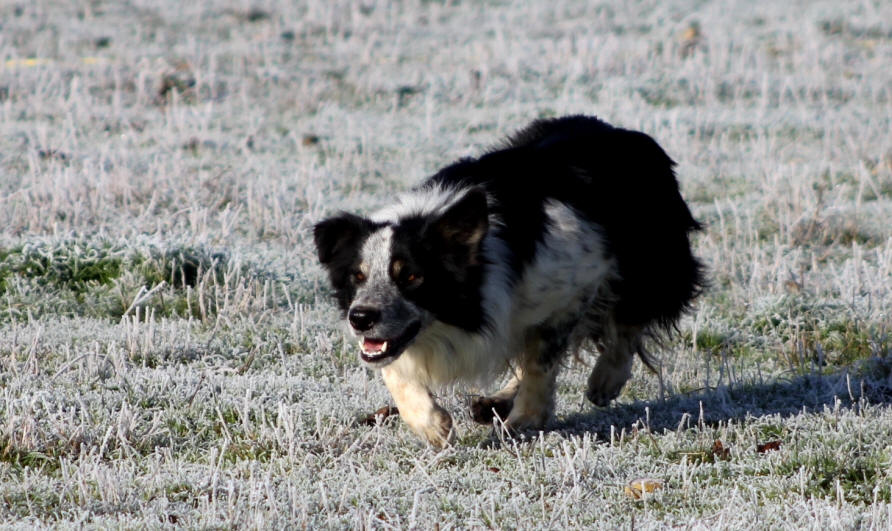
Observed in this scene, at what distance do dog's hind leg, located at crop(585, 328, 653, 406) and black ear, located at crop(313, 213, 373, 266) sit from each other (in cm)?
173

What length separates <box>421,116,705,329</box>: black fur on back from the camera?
586cm

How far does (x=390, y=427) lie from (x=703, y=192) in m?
5.82

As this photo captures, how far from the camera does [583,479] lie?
16.0 feet

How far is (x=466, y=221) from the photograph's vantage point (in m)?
5.41

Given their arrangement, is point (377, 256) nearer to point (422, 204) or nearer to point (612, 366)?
point (422, 204)

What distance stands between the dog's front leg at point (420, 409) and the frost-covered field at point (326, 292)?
0.09 metres

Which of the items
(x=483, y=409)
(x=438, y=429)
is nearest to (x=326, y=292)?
(x=483, y=409)

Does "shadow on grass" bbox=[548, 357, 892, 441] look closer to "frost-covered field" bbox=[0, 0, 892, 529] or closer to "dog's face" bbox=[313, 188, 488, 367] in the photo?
"frost-covered field" bbox=[0, 0, 892, 529]

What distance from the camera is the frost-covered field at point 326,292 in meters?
4.78

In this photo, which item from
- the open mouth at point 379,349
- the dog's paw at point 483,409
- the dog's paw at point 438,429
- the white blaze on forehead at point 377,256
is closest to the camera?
the open mouth at point 379,349

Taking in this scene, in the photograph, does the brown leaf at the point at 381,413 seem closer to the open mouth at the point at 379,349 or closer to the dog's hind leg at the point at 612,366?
the open mouth at the point at 379,349

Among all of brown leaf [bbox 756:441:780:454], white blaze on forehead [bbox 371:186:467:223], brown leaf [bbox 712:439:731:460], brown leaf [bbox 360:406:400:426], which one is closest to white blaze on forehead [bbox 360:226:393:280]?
white blaze on forehead [bbox 371:186:467:223]

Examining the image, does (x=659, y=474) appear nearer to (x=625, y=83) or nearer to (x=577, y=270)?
(x=577, y=270)

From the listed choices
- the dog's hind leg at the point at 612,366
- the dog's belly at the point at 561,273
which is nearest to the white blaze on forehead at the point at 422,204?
the dog's belly at the point at 561,273
